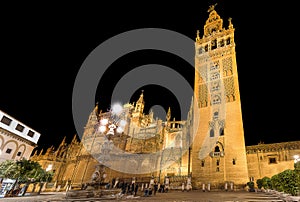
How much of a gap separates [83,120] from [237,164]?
151ft

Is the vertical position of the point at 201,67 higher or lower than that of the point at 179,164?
higher

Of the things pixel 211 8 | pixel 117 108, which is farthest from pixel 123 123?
pixel 211 8

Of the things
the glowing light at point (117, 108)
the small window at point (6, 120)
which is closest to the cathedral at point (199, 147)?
the glowing light at point (117, 108)

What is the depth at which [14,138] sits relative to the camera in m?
26.9

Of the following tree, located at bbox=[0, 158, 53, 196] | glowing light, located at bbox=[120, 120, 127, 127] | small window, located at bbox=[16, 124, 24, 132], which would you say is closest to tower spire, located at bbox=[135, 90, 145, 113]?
glowing light, located at bbox=[120, 120, 127, 127]

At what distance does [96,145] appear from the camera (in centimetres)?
4678

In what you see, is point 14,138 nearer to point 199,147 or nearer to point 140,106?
point 199,147

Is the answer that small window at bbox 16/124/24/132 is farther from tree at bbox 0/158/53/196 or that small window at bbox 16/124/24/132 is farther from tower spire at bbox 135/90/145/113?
tower spire at bbox 135/90/145/113

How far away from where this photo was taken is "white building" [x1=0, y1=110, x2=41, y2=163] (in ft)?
82.1

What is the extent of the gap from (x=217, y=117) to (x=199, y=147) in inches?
213

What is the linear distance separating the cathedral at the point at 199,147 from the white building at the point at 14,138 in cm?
1130

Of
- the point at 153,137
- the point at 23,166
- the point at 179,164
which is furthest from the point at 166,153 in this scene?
the point at 23,166

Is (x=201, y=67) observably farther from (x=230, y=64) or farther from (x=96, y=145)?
(x=96, y=145)

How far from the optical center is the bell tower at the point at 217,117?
941 inches
